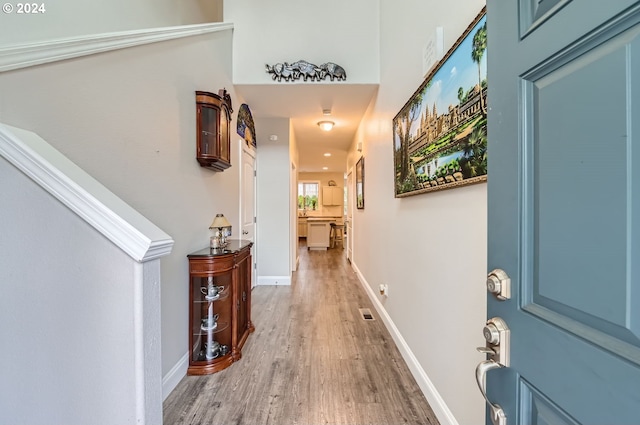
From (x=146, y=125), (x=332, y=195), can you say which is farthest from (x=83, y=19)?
(x=332, y=195)

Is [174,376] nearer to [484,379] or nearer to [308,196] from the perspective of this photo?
[484,379]

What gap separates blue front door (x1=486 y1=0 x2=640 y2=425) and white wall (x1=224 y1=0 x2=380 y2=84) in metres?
2.59

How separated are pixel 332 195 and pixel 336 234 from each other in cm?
167

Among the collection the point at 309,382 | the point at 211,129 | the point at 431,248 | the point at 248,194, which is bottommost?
the point at 309,382

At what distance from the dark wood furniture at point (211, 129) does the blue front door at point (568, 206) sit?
207 centimetres

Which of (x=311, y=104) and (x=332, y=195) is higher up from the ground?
(x=311, y=104)

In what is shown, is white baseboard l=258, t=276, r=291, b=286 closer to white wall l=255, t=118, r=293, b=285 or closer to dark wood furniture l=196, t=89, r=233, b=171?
white wall l=255, t=118, r=293, b=285

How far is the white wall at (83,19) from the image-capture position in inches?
40.6

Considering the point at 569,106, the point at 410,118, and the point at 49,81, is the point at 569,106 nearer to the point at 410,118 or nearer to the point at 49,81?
the point at 410,118

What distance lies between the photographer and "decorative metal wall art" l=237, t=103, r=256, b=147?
3350 millimetres

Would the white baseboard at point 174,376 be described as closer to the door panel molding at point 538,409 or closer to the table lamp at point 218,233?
the table lamp at point 218,233

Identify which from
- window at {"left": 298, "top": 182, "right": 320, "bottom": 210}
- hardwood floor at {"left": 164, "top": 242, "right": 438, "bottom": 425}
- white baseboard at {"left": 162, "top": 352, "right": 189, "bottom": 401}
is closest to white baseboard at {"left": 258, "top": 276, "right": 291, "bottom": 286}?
hardwood floor at {"left": 164, "top": 242, "right": 438, "bottom": 425}

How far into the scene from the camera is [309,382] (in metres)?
1.88

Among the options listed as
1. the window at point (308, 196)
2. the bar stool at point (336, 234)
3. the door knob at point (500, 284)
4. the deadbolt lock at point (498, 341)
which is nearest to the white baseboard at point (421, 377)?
the deadbolt lock at point (498, 341)
